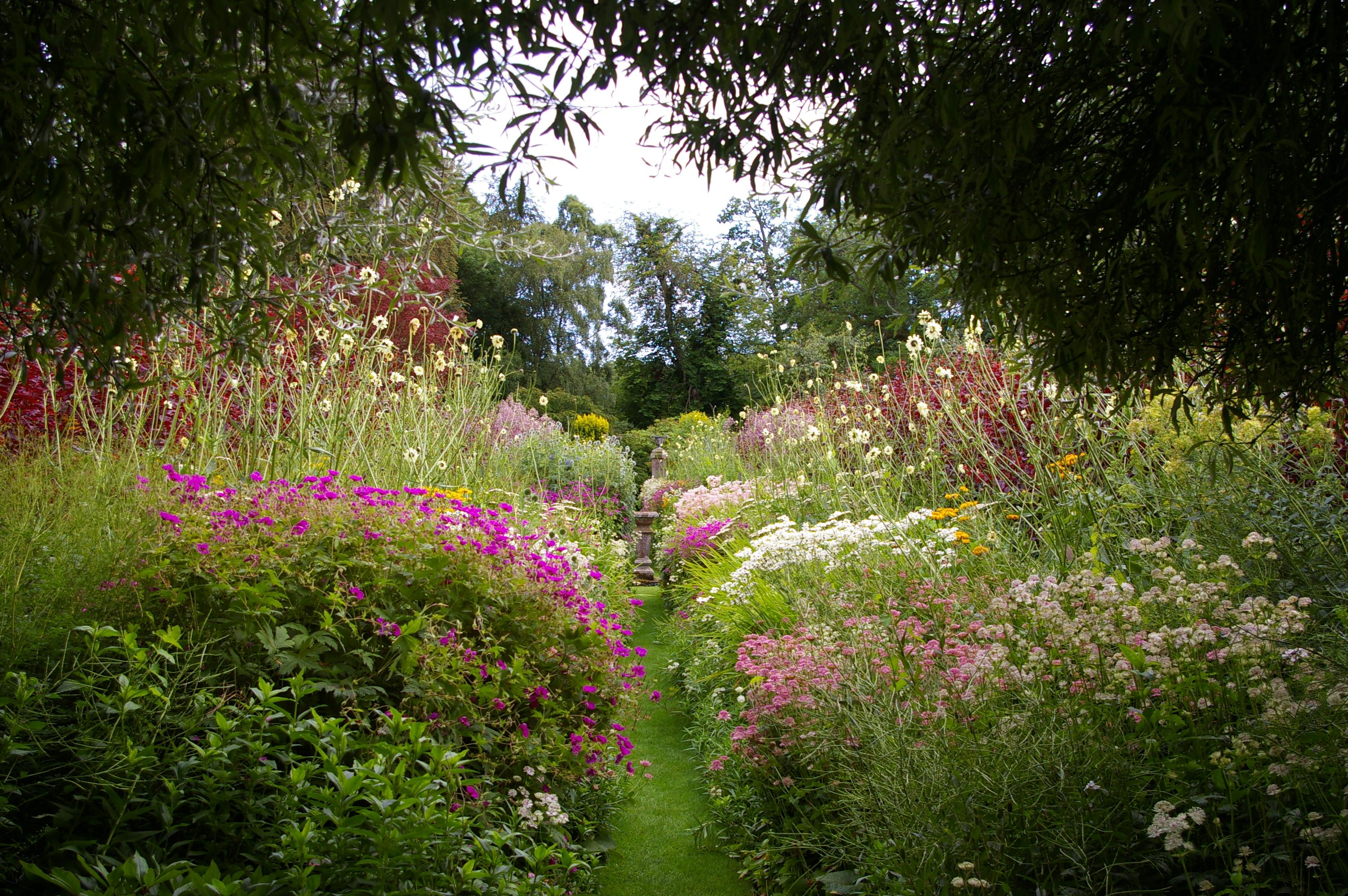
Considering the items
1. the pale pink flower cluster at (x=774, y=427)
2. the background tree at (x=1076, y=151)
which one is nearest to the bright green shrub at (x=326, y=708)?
the background tree at (x=1076, y=151)

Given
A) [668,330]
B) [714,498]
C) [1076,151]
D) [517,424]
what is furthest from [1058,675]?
[668,330]

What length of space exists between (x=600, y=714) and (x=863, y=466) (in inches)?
115

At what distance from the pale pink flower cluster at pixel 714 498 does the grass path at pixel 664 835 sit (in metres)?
2.94

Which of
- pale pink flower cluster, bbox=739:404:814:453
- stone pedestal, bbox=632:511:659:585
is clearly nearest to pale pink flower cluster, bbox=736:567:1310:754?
pale pink flower cluster, bbox=739:404:814:453

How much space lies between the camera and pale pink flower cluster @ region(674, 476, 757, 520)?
7.54 m

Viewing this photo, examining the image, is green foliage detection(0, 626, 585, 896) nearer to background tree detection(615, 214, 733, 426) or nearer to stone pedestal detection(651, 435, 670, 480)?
stone pedestal detection(651, 435, 670, 480)

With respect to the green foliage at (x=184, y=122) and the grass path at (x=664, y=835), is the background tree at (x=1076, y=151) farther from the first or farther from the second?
the grass path at (x=664, y=835)

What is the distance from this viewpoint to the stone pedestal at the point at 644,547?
9828 millimetres

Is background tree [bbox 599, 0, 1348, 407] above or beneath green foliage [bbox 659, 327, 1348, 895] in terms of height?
above

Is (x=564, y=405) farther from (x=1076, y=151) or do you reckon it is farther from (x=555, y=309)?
(x=1076, y=151)

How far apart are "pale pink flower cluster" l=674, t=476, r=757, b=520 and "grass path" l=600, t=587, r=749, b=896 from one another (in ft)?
9.63

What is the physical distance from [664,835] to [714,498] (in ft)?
15.9

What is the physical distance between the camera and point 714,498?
8023mm

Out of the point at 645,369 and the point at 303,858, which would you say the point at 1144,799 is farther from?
→ the point at 645,369
